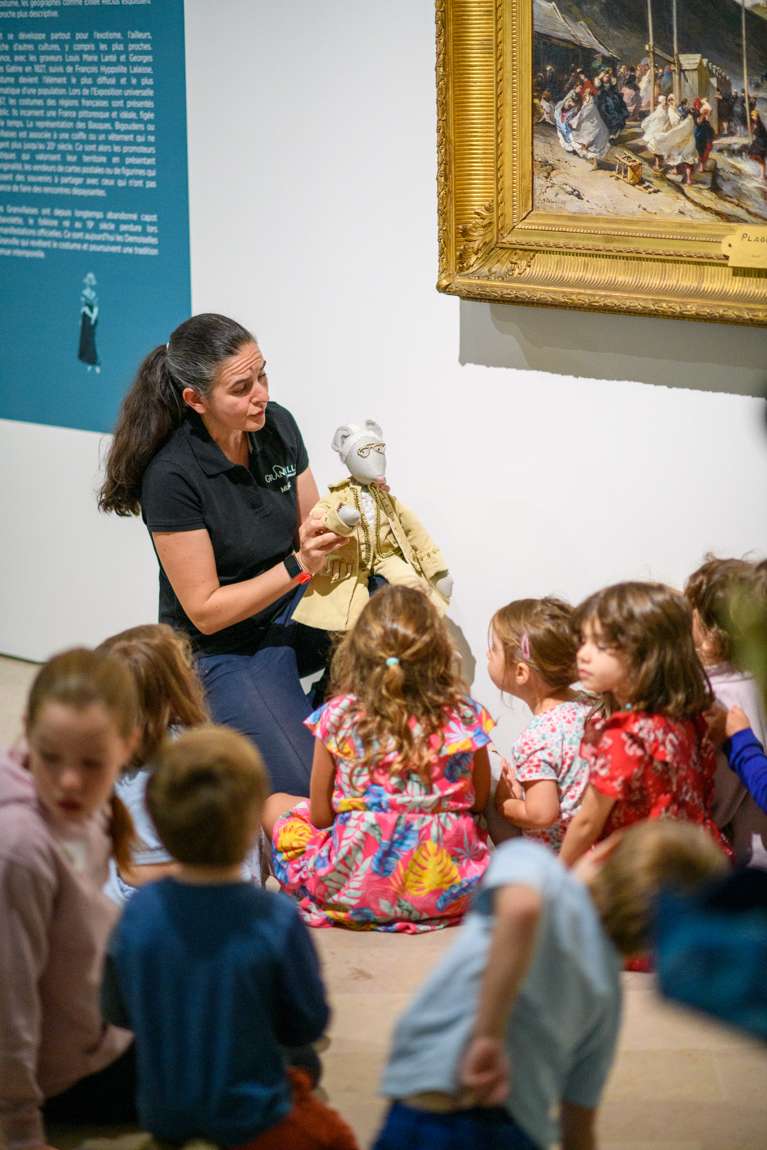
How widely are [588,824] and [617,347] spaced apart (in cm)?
135

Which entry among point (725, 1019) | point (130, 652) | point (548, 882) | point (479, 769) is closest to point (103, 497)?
point (130, 652)

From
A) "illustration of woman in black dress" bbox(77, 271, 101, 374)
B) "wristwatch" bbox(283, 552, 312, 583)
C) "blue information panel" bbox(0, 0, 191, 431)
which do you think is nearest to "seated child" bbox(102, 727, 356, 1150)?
"wristwatch" bbox(283, 552, 312, 583)

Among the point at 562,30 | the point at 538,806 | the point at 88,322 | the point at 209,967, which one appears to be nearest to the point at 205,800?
the point at 209,967

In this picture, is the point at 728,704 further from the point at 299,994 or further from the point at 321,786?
the point at 299,994

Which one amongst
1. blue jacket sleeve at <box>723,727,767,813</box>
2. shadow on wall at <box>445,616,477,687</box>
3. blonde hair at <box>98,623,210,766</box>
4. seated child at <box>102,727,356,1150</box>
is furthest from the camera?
shadow on wall at <box>445,616,477,687</box>

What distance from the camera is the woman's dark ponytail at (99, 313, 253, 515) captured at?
3533 millimetres

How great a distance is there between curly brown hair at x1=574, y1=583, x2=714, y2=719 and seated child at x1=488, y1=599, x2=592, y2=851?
0.40 m

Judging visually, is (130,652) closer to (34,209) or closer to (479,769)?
(479,769)

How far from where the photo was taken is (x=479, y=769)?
3.15 metres

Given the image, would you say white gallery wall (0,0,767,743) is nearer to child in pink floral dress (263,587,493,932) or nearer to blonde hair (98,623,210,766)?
child in pink floral dress (263,587,493,932)

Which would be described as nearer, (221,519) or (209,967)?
(209,967)

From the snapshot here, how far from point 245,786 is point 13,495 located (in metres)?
3.36

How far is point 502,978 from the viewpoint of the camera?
159 centimetres

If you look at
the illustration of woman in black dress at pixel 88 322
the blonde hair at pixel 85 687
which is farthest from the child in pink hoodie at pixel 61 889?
the illustration of woman in black dress at pixel 88 322
